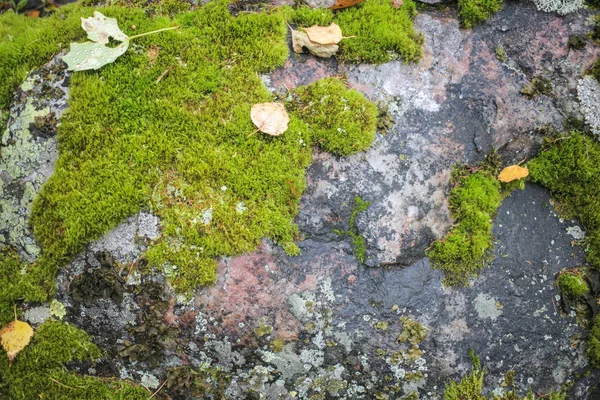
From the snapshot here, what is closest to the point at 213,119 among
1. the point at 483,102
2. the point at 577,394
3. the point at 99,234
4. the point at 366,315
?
the point at 99,234

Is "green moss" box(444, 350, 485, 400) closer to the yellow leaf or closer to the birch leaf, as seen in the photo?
the yellow leaf

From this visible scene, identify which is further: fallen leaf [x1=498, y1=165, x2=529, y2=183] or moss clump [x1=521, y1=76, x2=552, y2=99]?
moss clump [x1=521, y1=76, x2=552, y2=99]

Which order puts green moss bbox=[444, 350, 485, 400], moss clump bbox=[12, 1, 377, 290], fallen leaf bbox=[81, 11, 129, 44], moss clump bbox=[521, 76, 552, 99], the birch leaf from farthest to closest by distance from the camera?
moss clump bbox=[521, 76, 552, 99]
fallen leaf bbox=[81, 11, 129, 44]
the birch leaf
green moss bbox=[444, 350, 485, 400]
moss clump bbox=[12, 1, 377, 290]

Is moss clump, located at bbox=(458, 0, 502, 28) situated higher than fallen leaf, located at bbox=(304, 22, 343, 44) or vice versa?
fallen leaf, located at bbox=(304, 22, 343, 44)

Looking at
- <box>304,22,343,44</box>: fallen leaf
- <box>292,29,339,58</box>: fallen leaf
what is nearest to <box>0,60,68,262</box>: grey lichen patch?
<box>292,29,339,58</box>: fallen leaf

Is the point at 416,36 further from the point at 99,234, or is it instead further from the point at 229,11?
the point at 99,234

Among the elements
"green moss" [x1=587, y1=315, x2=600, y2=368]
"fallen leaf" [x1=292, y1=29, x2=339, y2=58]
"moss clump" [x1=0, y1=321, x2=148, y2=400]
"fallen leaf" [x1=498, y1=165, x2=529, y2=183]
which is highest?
"fallen leaf" [x1=292, y1=29, x2=339, y2=58]
